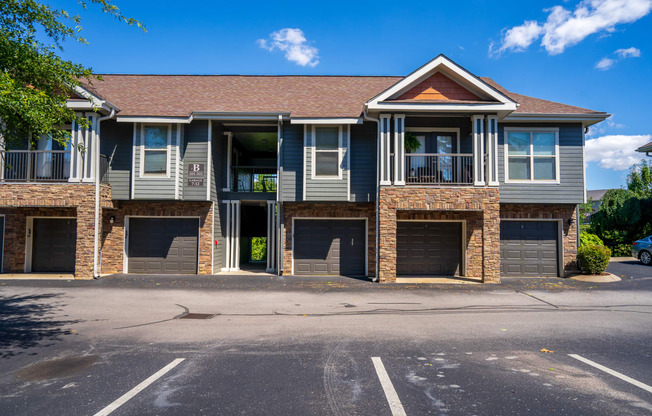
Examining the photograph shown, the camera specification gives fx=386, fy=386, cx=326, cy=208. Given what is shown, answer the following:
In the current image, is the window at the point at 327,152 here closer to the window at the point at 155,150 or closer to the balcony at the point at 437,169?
the balcony at the point at 437,169

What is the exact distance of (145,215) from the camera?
48.2ft

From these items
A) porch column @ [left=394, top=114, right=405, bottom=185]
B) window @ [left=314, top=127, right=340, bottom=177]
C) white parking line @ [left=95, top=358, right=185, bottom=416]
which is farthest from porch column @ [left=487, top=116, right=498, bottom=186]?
white parking line @ [left=95, top=358, right=185, bottom=416]

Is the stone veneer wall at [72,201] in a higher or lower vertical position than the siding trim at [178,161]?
lower

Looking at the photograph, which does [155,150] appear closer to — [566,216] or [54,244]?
[54,244]

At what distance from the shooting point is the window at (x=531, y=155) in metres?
14.3

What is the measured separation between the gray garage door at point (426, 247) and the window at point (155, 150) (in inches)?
358

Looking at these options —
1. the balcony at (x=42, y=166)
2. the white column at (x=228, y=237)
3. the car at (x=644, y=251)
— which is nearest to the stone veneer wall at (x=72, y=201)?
the balcony at (x=42, y=166)

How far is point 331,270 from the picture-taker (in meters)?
14.8

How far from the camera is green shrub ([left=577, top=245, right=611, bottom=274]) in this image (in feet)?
45.5

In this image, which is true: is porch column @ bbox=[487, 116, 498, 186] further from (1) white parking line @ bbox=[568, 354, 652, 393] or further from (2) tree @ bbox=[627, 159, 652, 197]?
(2) tree @ bbox=[627, 159, 652, 197]

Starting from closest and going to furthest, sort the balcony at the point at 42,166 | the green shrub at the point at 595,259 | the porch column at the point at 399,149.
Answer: the porch column at the point at 399,149, the green shrub at the point at 595,259, the balcony at the point at 42,166

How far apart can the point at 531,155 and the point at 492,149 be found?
2206 mm

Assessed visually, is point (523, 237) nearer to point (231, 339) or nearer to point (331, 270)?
point (331, 270)

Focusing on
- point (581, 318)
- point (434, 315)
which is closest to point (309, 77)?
point (434, 315)
